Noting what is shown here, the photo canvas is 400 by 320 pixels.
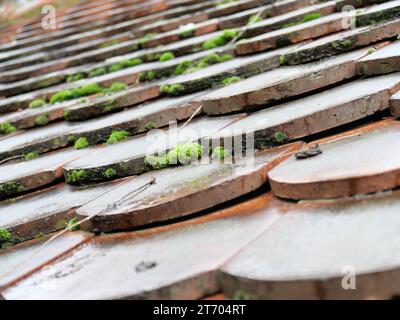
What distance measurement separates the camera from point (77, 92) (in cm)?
309

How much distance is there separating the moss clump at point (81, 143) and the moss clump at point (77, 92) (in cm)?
68

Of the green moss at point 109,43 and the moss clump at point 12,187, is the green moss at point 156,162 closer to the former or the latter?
the moss clump at point 12,187

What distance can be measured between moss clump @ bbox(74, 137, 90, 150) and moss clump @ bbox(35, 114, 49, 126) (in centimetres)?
52

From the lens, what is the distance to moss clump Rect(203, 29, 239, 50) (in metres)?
3.14

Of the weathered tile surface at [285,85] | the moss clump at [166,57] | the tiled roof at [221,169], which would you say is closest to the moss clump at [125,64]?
the tiled roof at [221,169]

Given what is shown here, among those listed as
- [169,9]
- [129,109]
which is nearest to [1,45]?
[169,9]

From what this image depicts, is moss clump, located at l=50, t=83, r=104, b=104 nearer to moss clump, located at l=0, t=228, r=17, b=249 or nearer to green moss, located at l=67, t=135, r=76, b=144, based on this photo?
green moss, located at l=67, t=135, r=76, b=144

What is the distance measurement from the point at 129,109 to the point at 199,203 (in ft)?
3.82

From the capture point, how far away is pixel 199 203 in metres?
1.63

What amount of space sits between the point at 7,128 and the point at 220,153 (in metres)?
1.54

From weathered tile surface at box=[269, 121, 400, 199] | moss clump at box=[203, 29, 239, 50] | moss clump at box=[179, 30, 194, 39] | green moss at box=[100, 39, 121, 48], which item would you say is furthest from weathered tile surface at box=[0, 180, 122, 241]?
green moss at box=[100, 39, 121, 48]

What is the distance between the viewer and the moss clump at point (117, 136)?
2342mm

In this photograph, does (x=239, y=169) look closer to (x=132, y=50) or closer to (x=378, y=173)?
(x=378, y=173)

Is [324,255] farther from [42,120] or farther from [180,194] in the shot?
[42,120]
